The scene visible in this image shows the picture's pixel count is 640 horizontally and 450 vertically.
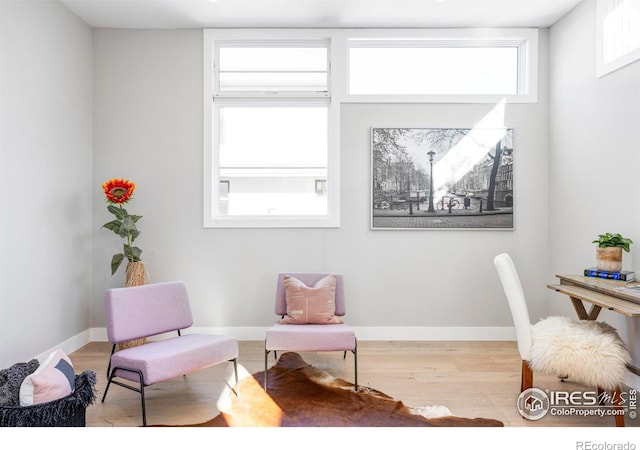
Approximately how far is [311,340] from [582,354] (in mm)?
1553

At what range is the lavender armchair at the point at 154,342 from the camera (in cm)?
235

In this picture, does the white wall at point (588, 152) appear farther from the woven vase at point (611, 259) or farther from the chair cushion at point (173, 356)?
the chair cushion at point (173, 356)

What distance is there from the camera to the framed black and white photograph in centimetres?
392

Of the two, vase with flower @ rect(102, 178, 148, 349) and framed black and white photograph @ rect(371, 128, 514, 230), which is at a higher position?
framed black and white photograph @ rect(371, 128, 514, 230)

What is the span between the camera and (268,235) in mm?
3969

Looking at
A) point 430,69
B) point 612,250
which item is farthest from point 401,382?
point 430,69

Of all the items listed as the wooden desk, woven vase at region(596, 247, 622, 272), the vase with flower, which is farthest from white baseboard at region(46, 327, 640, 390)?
woven vase at region(596, 247, 622, 272)

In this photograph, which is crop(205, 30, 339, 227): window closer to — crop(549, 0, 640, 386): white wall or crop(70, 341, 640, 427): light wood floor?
crop(70, 341, 640, 427): light wood floor

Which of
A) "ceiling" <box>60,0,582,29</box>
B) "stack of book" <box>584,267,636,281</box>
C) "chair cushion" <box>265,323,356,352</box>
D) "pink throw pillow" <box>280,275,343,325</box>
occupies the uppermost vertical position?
"ceiling" <box>60,0,582,29</box>

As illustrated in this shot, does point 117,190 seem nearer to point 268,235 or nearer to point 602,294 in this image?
point 268,235

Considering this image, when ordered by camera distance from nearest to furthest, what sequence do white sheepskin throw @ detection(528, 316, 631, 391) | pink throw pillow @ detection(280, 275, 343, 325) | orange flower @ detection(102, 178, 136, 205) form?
white sheepskin throw @ detection(528, 316, 631, 391), pink throw pillow @ detection(280, 275, 343, 325), orange flower @ detection(102, 178, 136, 205)
